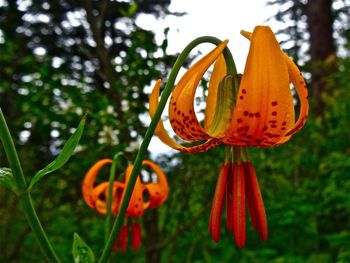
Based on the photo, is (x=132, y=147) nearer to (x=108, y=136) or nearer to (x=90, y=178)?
(x=108, y=136)

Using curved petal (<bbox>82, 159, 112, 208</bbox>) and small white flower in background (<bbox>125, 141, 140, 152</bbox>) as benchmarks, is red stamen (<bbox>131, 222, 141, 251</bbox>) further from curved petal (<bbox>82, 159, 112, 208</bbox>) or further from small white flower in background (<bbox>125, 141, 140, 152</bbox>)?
small white flower in background (<bbox>125, 141, 140, 152</bbox>)

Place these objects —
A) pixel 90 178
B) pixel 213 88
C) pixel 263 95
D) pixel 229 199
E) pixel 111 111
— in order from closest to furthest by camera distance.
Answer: pixel 263 95, pixel 229 199, pixel 213 88, pixel 90 178, pixel 111 111

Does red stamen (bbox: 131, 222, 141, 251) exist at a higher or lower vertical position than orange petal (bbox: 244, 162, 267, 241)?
lower

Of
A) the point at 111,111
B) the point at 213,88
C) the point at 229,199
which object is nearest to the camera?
the point at 229,199

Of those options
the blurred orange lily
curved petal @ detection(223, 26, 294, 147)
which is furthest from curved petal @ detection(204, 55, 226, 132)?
the blurred orange lily

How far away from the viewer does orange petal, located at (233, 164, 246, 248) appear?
0.95 meters

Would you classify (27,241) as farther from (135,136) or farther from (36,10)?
(36,10)

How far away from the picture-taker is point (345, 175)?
2348 millimetres

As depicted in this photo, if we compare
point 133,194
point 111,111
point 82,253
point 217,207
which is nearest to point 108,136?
point 111,111

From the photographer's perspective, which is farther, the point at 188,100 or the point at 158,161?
the point at 158,161

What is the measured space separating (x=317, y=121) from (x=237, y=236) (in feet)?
7.83

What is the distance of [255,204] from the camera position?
100cm

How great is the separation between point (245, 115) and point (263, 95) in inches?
2.4

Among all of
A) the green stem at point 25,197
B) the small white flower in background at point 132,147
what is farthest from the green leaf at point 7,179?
the small white flower in background at point 132,147
